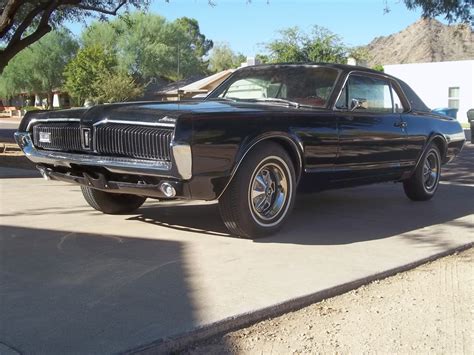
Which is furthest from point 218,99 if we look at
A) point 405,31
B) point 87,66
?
point 405,31

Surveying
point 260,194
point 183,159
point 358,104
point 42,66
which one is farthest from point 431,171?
point 42,66

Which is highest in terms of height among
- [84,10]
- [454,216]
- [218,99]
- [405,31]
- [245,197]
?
[405,31]

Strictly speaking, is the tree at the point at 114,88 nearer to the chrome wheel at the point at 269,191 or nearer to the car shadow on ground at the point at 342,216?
the car shadow on ground at the point at 342,216

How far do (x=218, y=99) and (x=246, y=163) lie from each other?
65.2 inches

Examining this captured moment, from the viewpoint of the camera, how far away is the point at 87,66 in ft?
166

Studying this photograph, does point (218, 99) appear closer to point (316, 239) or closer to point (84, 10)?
point (316, 239)

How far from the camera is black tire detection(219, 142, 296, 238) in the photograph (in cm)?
518

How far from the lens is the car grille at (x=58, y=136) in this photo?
542cm

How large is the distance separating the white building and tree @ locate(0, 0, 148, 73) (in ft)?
72.6

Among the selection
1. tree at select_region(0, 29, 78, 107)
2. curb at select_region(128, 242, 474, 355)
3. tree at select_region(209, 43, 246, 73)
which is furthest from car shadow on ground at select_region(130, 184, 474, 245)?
tree at select_region(209, 43, 246, 73)

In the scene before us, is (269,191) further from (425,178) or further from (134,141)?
(425,178)

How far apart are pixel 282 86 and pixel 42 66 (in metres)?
53.4

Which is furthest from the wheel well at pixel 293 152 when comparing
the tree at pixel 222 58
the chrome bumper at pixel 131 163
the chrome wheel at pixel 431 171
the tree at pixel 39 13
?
the tree at pixel 222 58

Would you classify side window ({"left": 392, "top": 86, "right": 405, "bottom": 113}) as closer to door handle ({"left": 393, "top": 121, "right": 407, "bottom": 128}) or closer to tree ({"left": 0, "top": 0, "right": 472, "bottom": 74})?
door handle ({"left": 393, "top": 121, "right": 407, "bottom": 128})
